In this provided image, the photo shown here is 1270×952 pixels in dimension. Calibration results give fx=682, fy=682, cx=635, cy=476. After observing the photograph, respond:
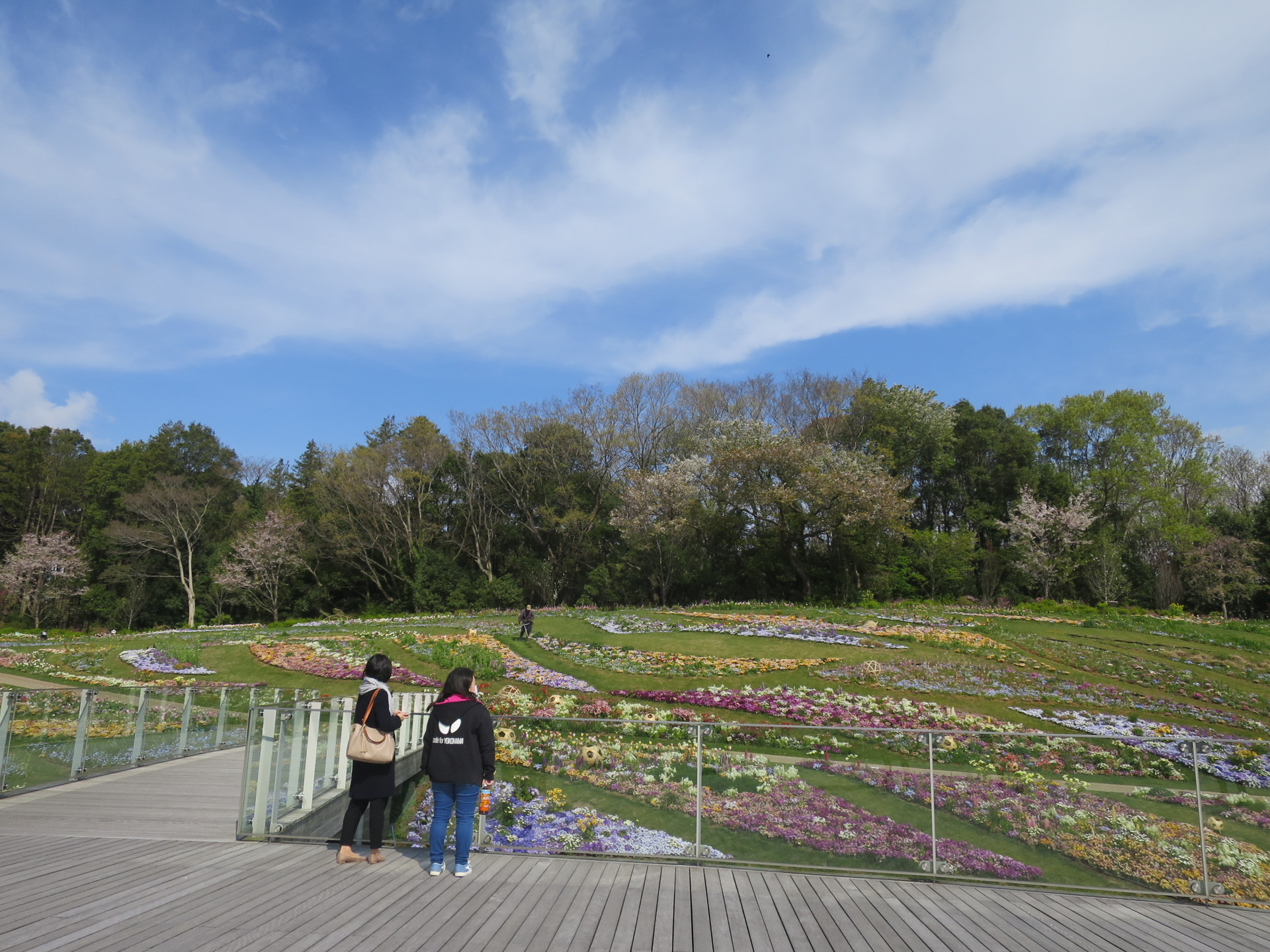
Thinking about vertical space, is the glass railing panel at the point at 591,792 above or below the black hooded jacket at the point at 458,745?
below

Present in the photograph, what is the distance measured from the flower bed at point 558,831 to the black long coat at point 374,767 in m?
0.45

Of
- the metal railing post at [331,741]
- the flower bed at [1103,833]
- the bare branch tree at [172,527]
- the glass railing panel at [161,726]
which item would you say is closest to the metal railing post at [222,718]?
the glass railing panel at [161,726]

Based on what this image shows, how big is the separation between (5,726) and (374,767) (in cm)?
561

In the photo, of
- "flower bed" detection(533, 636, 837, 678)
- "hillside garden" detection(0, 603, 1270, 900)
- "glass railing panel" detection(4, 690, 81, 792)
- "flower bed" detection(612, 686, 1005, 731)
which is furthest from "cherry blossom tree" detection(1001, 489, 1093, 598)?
"glass railing panel" detection(4, 690, 81, 792)

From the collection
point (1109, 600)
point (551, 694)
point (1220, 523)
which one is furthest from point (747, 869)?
point (1220, 523)

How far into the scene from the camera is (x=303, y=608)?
43.6 meters

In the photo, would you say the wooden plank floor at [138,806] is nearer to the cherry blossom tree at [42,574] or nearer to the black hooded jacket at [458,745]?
the black hooded jacket at [458,745]

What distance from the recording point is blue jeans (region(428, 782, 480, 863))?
5559mm

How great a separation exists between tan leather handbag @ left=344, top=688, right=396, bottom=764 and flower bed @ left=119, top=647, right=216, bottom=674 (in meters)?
18.4

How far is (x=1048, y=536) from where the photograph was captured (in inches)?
1453

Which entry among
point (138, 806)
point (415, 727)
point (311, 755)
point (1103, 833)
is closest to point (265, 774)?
point (311, 755)

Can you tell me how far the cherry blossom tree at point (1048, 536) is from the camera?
34594 mm

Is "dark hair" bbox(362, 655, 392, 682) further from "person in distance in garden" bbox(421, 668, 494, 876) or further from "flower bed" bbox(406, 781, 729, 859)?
"flower bed" bbox(406, 781, 729, 859)

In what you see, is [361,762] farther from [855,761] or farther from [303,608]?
[303,608]
